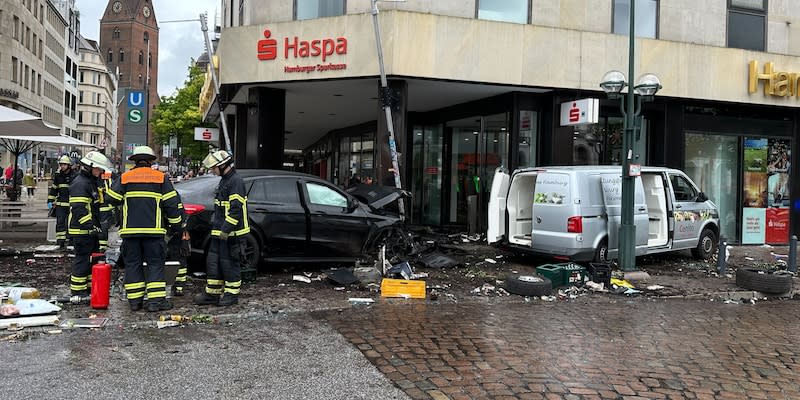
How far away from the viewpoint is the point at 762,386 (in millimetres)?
5012

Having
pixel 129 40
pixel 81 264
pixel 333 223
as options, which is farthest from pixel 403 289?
pixel 129 40

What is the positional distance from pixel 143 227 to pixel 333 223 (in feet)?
11.9

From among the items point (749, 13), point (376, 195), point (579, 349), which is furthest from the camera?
point (749, 13)

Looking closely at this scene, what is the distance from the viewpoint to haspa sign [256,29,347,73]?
13.5 m

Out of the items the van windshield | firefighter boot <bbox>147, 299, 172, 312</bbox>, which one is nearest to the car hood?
the van windshield

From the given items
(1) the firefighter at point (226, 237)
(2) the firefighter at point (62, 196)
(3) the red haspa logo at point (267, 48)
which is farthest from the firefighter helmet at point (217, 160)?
(3) the red haspa logo at point (267, 48)

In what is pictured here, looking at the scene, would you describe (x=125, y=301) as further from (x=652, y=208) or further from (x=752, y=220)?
(x=752, y=220)

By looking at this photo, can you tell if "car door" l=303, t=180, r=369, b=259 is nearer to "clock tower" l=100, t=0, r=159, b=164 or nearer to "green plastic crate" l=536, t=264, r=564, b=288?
"green plastic crate" l=536, t=264, r=564, b=288

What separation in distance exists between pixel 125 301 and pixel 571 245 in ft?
22.4

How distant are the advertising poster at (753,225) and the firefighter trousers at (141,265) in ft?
50.3

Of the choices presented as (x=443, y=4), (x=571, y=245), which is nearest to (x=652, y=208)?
(x=571, y=245)

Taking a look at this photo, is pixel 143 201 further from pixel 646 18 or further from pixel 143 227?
pixel 646 18

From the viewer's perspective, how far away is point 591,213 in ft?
34.9

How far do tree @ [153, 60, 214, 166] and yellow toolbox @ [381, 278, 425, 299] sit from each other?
37.7 metres
